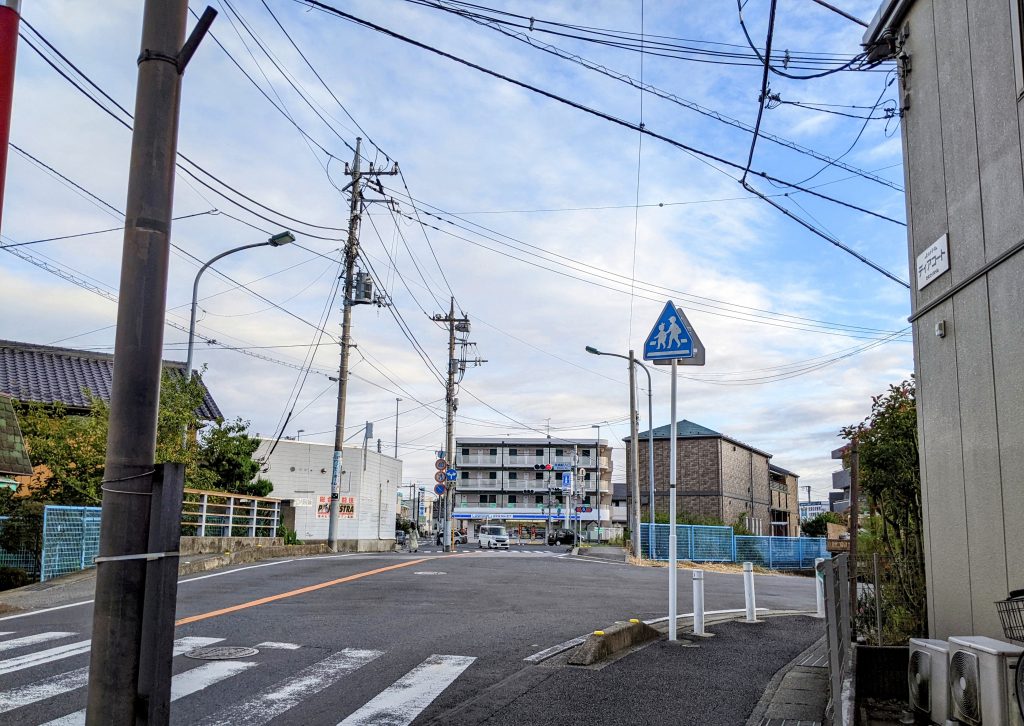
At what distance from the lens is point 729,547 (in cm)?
3300

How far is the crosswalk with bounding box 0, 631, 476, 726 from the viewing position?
6.05 metres

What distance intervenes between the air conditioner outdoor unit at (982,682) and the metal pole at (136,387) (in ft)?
14.1

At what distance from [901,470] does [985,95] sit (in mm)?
4260

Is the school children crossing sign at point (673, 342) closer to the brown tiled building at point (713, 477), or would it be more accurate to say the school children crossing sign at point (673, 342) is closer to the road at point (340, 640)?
the road at point (340, 640)

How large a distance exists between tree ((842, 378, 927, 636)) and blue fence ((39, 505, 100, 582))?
44.6 feet

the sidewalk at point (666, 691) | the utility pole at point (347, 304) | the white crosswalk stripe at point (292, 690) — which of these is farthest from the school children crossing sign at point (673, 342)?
the utility pole at point (347, 304)

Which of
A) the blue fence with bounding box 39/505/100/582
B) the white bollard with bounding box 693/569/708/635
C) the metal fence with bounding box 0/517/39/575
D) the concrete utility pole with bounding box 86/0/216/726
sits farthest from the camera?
the metal fence with bounding box 0/517/39/575

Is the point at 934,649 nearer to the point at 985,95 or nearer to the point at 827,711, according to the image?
the point at 827,711

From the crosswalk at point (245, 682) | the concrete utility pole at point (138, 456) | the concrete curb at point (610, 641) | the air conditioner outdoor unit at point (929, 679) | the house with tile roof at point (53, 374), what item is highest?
the house with tile roof at point (53, 374)

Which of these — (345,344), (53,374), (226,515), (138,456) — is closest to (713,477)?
(345,344)

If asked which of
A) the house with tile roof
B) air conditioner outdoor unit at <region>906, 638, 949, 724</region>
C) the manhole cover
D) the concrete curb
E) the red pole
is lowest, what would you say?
the manhole cover

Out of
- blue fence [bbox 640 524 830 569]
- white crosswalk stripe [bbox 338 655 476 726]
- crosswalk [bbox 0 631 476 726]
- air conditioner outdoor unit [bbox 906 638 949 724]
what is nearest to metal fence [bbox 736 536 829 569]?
blue fence [bbox 640 524 830 569]

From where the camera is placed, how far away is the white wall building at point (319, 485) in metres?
46.8

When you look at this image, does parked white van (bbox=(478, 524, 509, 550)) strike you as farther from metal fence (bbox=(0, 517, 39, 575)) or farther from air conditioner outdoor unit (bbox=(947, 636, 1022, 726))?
air conditioner outdoor unit (bbox=(947, 636, 1022, 726))
